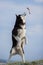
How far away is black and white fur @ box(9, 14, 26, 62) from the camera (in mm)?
19516

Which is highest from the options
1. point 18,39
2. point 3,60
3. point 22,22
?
point 22,22

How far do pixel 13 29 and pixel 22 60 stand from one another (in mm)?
2311

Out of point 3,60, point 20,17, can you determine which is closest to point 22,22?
point 20,17

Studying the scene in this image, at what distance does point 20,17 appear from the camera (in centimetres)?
1942

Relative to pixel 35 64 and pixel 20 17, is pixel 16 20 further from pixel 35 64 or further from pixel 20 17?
pixel 35 64

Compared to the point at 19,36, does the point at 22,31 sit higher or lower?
higher

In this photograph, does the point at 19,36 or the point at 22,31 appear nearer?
the point at 22,31

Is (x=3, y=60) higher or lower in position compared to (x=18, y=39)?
lower

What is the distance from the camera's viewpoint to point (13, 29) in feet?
64.9

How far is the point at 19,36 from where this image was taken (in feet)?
65.1

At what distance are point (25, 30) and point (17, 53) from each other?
6.23 feet

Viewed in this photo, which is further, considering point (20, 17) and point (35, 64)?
point (20, 17)

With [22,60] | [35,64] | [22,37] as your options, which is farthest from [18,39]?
[35,64]

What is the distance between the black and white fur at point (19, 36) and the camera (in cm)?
1952
